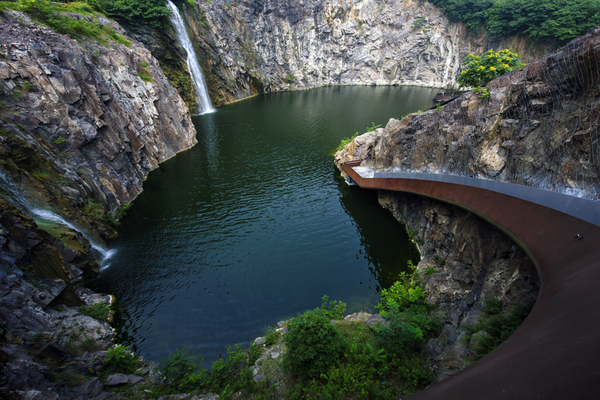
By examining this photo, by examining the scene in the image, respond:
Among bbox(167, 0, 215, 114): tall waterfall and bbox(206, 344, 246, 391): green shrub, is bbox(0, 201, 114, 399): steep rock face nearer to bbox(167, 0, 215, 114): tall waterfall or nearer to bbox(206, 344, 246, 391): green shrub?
bbox(206, 344, 246, 391): green shrub

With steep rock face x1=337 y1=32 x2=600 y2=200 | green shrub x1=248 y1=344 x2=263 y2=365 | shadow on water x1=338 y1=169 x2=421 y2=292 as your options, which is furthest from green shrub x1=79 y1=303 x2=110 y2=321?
steep rock face x1=337 y1=32 x2=600 y2=200

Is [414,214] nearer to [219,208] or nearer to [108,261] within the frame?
[219,208]

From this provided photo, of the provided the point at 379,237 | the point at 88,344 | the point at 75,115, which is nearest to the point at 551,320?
the point at 379,237

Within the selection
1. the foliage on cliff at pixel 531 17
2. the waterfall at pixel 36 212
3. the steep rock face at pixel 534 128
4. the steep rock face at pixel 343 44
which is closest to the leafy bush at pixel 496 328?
the steep rock face at pixel 534 128

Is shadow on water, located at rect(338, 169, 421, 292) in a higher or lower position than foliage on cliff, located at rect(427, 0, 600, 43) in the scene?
lower

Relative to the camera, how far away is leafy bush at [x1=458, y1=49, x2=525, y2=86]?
14414 mm

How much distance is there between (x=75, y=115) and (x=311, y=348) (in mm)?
21623

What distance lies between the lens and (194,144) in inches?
1226

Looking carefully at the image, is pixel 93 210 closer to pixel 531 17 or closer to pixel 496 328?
pixel 496 328

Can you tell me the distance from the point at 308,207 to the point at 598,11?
60.7 m

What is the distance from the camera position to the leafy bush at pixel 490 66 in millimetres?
14414

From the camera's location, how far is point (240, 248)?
1538 centimetres

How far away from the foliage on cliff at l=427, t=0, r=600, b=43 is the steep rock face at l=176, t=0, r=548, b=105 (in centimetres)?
318

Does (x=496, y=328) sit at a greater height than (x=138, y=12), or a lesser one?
lesser
